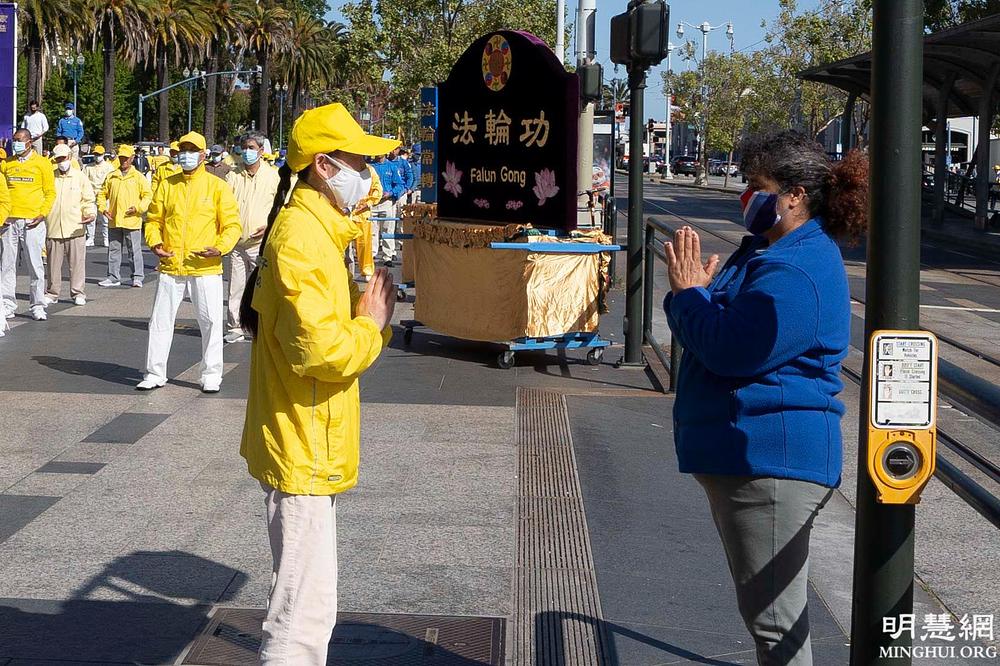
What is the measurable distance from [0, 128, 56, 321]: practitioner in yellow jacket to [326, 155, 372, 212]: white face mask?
10244 millimetres

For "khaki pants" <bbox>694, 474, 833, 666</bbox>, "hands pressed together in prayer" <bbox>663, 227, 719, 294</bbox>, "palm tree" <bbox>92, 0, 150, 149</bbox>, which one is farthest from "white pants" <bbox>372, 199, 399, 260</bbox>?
"palm tree" <bbox>92, 0, 150, 149</bbox>

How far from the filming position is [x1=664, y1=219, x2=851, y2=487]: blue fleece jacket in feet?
11.1

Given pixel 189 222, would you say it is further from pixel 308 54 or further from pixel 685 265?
pixel 308 54

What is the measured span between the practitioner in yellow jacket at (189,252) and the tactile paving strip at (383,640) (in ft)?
16.0

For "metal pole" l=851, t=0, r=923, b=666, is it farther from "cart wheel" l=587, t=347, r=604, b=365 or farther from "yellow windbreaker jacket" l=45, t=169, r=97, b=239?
"yellow windbreaker jacket" l=45, t=169, r=97, b=239

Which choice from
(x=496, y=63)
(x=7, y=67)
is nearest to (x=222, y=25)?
(x=7, y=67)

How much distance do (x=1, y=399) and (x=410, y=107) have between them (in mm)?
26005

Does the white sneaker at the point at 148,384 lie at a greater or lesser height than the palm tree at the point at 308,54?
lesser

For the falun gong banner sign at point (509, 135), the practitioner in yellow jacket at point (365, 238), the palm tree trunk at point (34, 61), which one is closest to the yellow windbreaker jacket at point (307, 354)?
the practitioner in yellow jacket at point (365, 238)

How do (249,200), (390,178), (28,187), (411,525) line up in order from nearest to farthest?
(411,525), (249,200), (28,187), (390,178)

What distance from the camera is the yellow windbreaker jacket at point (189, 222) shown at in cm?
955

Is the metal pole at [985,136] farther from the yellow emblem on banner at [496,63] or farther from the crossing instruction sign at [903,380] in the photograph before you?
the crossing instruction sign at [903,380]

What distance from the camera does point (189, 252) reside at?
957 cm

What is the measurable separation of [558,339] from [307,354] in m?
7.27
